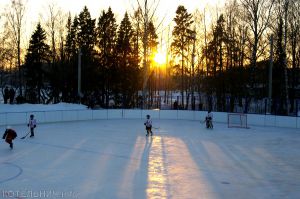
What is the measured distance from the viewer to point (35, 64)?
3922 centimetres

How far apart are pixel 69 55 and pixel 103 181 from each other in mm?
35165

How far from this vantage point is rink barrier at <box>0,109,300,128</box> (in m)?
24.7

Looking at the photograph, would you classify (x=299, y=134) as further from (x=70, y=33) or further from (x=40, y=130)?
(x=70, y=33)

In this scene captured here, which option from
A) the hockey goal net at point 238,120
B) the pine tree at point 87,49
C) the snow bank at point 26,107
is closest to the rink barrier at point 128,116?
the hockey goal net at point 238,120

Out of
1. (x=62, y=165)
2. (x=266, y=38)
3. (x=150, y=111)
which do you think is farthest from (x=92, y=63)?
(x=62, y=165)

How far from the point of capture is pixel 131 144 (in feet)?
56.0

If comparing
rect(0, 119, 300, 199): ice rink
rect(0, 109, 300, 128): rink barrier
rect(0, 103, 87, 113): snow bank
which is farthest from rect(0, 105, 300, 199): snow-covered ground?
rect(0, 103, 87, 113): snow bank

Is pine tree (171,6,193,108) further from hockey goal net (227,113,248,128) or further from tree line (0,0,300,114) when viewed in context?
hockey goal net (227,113,248,128)

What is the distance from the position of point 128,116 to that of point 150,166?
18.5 m

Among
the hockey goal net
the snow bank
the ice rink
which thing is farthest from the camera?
the snow bank

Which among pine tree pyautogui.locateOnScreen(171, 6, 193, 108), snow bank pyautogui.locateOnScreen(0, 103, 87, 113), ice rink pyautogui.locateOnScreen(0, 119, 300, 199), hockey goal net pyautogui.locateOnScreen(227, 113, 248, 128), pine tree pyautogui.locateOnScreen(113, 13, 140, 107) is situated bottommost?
ice rink pyautogui.locateOnScreen(0, 119, 300, 199)

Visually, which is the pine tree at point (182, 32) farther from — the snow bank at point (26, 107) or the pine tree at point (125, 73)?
the snow bank at point (26, 107)

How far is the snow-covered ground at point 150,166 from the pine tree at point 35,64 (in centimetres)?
1933

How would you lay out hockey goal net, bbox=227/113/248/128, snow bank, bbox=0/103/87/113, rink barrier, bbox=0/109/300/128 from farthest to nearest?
snow bank, bbox=0/103/87/113 → hockey goal net, bbox=227/113/248/128 → rink barrier, bbox=0/109/300/128
